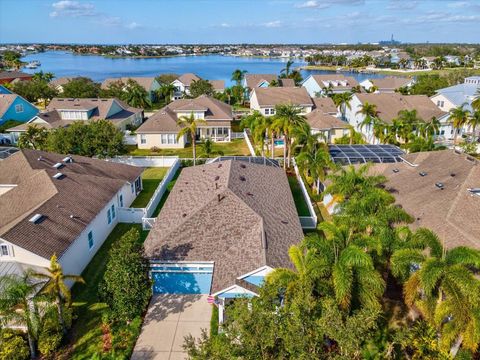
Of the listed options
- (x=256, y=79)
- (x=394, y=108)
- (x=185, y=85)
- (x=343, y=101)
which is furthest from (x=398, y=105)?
(x=185, y=85)

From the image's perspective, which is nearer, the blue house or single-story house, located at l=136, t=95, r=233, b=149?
single-story house, located at l=136, t=95, r=233, b=149

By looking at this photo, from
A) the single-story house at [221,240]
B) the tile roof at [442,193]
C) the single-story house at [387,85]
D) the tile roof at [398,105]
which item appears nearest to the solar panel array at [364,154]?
the tile roof at [442,193]

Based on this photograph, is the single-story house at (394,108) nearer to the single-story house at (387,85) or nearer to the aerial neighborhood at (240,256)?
the aerial neighborhood at (240,256)

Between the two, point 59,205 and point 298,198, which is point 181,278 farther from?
point 298,198

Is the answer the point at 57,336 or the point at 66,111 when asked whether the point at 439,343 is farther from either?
the point at 66,111

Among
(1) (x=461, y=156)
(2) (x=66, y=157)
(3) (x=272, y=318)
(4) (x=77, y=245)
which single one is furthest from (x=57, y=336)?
(1) (x=461, y=156)

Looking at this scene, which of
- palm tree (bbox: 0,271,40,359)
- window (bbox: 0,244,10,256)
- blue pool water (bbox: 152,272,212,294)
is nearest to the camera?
palm tree (bbox: 0,271,40,359)

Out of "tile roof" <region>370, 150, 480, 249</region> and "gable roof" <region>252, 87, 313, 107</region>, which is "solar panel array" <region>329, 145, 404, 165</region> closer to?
"tile roof" <region>370, 150, 480, 249</region>

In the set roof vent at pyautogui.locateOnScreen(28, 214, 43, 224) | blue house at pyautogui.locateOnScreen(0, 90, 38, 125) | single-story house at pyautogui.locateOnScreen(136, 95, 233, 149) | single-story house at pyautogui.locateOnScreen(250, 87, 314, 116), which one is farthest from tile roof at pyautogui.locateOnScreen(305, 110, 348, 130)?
blue house at pyautogui.locateOnScreen(0, 90, 38, 125)
